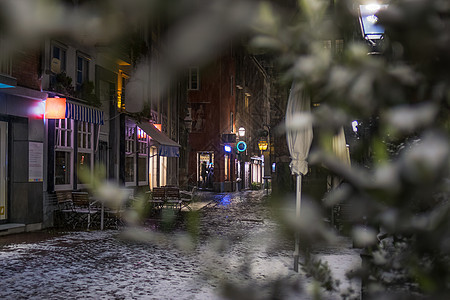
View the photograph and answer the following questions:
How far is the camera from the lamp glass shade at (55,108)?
12.2m

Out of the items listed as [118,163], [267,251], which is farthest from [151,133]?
[267,251]

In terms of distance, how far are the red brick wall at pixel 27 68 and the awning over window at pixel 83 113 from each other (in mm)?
994

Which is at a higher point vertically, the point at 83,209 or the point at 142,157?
the point at 142,157

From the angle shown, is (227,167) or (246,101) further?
(246,101)

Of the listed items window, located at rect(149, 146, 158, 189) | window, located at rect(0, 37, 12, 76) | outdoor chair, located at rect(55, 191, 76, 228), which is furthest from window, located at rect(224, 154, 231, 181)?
window, located at rect(0, 37, 12, 76)

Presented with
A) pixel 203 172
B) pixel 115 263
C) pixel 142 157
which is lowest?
pixel 115 263

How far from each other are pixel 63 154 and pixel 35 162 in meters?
1.95

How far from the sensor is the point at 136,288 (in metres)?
6.08

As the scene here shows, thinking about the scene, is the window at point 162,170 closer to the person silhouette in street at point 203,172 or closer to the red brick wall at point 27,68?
the person silhouette in street at point 203,172

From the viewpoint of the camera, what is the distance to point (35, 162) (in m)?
12.1

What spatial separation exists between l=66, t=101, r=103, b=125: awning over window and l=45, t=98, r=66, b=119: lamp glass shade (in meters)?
0.32

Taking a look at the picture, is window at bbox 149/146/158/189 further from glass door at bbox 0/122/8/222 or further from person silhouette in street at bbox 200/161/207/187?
person silhouette in street at bbox 200/161/207/187

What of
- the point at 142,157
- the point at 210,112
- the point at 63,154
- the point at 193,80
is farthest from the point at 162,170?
the point at 193,80

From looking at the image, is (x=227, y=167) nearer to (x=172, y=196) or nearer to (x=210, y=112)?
(x=210, y=112)
